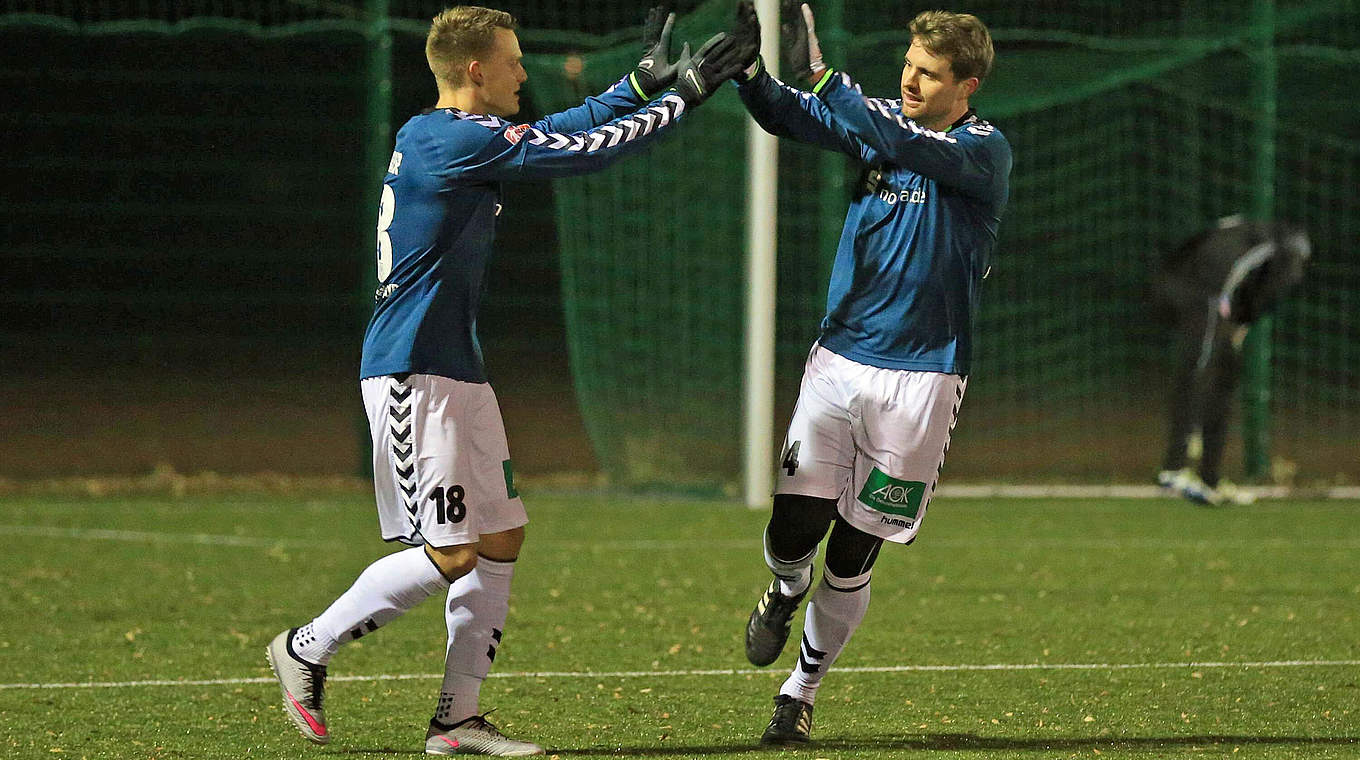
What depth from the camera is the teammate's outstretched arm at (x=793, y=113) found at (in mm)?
4840

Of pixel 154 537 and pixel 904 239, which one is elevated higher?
pixel 904 239

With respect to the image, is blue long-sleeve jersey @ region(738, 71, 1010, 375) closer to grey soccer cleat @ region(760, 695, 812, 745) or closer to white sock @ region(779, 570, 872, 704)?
white sock @ region(779, 570, 872, 704)

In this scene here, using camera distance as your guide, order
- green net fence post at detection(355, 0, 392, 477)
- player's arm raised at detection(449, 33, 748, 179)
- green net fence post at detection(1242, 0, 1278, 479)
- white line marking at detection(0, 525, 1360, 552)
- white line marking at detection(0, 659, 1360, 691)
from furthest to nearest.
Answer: green net fence post at detection(1242, 0, 1278, 479) < green net fence post at detection(355, 0, 392, 477) < white line marking at detection(0, 525, 1360, 552) < white line marking at detection(0, 659, 1360, 691) < player's arm raised at detection(449, 33, 748, 179)

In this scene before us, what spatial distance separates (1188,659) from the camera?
624 centimetres

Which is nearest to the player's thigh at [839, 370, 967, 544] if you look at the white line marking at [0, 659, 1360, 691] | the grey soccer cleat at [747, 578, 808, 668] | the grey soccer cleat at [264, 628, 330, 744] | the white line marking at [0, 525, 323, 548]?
the grey soccer cleat at [747, 578, 808, 668]

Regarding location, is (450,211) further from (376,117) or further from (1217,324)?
(1217,324)

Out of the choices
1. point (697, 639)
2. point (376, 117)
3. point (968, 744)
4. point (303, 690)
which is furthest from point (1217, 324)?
point (303, 690)

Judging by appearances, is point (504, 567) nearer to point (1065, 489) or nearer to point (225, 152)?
point (1065, 489)

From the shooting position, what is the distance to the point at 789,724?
4.90 meters

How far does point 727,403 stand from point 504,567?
662cm

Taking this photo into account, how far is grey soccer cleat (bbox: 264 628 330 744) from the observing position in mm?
4727

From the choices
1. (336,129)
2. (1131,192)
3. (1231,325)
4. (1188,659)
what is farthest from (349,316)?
(1188,659)

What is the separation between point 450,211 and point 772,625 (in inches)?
56.7

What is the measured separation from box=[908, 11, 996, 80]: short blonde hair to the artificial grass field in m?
1.80
